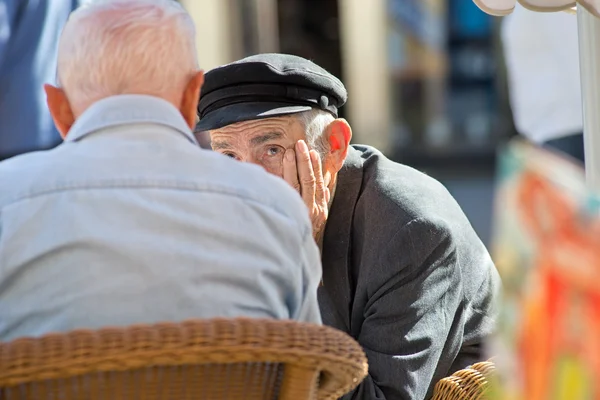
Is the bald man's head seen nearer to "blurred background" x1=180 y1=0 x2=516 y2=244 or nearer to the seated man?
the seated man

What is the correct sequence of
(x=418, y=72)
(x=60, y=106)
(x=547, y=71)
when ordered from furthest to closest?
(x=418, y=72), (x=547, y=71), (x=60, y=106)

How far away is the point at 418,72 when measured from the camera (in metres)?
11.3

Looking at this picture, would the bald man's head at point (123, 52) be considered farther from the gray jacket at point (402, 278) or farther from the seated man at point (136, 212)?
the gray jacket at point (402, 278)

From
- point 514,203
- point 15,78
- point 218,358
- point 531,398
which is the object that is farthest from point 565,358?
point 15,78

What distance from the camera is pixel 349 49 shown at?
11.4 metres

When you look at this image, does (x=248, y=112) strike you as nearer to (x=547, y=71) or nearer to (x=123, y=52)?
(x=123, y=52)

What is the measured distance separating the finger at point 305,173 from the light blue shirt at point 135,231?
1.06 m

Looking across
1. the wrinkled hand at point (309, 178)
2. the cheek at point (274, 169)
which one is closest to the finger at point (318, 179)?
the wrinkled hand at point (309, 178)

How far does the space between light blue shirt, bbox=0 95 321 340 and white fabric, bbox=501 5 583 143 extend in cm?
385

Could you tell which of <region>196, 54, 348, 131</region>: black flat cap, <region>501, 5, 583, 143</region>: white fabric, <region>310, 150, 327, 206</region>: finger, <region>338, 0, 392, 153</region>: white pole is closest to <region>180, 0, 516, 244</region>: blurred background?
<region>338, 0, 392, 153</region>: white pole

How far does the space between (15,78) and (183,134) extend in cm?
236

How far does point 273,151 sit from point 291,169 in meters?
0.10

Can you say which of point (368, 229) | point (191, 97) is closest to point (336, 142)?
point (368, 229)

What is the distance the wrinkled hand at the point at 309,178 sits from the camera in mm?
2947
